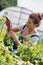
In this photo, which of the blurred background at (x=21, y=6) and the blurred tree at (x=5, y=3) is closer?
the blurred background at (x=21, y=6)

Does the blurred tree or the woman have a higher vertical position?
the woman

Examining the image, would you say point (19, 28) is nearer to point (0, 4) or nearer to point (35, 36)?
point (35, 36)

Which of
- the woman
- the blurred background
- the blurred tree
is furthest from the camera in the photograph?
the blurred tree

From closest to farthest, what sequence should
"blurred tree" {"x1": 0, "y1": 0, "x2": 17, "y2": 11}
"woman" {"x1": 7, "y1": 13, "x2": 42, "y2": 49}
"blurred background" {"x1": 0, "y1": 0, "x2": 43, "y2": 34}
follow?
"woman" {"x1": 7, "y1": 13, "x2": 42, "y2": 49}, "blurred background" {"x1": 0, "y1": 0, "x2": 43, "y2": 34}, "blurred tree" {"x1": 0, "y1": 0, "x2": 17, "y2": 11}

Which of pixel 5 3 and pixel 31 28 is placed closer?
pixel 31 28

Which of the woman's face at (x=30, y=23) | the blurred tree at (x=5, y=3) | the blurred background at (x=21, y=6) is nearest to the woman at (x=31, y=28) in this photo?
the woman's face at (x=30, y=23)

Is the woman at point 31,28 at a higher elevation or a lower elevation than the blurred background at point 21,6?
higher

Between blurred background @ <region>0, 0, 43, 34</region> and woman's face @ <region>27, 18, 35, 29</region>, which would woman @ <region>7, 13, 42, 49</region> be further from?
blurred background @ <region>0, 0, 43, 34</region>

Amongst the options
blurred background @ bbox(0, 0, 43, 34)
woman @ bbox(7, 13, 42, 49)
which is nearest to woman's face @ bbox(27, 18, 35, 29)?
woman @ bbox(7, 13, 42, 49)

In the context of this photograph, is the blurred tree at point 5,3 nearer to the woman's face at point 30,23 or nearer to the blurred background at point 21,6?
the blurred background at point 21,6

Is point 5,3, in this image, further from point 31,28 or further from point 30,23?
point 30,23

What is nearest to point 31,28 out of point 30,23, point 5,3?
point 30,23

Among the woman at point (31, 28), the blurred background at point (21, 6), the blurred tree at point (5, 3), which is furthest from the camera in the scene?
the blurred tree at point (5, 3)

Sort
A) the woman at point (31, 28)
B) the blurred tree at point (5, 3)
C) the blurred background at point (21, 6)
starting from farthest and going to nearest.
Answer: the blurred tree at point (5, 3)
the blurred background at point (21, 6)
the woman at point (31, 28)
